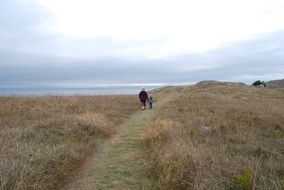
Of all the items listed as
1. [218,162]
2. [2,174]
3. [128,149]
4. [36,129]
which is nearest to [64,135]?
[36,129]

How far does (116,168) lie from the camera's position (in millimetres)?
9359

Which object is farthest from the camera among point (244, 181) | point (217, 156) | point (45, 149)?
point (45, 149)

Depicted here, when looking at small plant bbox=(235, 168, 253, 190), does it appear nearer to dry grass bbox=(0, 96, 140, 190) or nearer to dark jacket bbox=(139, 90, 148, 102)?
dry grass bbox=(0, 96, 140, 190)

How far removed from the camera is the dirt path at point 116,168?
8.06 meters

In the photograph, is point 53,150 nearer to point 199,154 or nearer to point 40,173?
point 40,173

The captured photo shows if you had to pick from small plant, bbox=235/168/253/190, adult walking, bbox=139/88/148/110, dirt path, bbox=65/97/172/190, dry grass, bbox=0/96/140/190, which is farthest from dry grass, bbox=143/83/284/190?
adult walking, bbox=139/88/148/110

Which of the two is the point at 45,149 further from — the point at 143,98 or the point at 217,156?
the point at 143,98

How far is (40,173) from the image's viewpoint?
24.9 feet

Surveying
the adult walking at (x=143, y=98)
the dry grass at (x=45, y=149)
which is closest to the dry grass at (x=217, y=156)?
the dry grass at (x=45, y=149)

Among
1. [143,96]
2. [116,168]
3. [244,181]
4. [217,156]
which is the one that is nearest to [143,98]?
[143,96]

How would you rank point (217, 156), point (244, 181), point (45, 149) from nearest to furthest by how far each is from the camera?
point (244, 181)
point (217, 156)
point (45, 149)

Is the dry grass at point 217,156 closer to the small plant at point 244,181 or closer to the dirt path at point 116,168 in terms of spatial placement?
the small plant at point 244,181

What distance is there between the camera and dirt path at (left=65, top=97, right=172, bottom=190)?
26.5 ft

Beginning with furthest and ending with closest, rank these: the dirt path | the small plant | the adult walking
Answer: the adult walking
the dirt path
the small plant
